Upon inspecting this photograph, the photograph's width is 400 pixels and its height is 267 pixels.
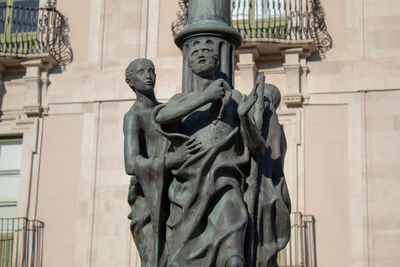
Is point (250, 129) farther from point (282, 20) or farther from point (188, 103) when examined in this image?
point (282, 20)

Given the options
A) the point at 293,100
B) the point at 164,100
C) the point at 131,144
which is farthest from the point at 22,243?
the point at 131,144

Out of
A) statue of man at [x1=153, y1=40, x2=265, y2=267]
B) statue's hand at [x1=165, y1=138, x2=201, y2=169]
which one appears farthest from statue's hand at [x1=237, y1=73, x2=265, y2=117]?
statue's hand at [x1=165, y1=138, x2=201, y2=169]

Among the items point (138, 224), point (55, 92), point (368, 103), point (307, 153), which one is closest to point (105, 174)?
point (55, 92)

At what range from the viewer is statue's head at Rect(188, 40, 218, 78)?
715cm

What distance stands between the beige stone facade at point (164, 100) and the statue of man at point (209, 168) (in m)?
9.59

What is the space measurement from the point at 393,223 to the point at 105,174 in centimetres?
457

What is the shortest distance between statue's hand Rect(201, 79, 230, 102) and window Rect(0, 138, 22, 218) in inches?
452

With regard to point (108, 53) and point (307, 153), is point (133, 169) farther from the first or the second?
point (108, 53)

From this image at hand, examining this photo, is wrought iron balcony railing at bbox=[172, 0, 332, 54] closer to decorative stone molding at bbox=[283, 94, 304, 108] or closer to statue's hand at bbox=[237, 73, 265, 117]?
decorative stone molding at bbox=[283, 94, 304, 108]

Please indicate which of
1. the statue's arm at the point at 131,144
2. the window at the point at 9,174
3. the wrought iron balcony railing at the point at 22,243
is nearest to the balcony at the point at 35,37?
the window at the point at 9,174

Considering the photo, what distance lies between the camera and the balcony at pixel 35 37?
59.8ft

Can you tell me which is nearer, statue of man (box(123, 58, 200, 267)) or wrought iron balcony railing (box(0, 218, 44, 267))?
statue of man (box(123, 58, 200, 267))

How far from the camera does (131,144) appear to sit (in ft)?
23.7

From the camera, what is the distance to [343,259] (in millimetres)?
16484
